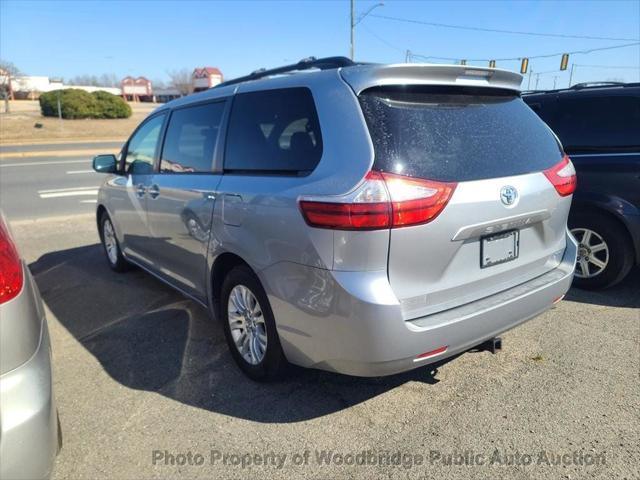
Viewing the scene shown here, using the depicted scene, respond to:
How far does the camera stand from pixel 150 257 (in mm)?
4359

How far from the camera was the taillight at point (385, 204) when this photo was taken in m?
2.17

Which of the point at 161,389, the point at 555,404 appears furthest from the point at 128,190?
the point at 555,404

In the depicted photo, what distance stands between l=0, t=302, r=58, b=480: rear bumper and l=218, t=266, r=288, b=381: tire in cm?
118

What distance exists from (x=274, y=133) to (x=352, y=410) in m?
1.69

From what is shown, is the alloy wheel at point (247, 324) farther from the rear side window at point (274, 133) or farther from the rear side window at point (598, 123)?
the rear side window at point (598, 123)

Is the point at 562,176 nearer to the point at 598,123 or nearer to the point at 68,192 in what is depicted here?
the point at 598,123

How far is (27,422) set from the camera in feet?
5.79

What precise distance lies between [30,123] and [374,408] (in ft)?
125

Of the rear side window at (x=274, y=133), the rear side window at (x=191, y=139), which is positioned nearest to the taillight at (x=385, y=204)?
the rear side window at (x=274, y=133)

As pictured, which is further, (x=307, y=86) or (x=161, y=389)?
(x=161, y=389)

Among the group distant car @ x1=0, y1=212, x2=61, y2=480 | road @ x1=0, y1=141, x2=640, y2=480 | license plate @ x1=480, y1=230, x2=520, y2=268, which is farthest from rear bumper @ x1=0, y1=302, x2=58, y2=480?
license plate @ x1=480, y1=230, x2=520, y2=268

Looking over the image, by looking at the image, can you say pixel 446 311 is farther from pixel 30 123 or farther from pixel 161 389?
pixel 30 123

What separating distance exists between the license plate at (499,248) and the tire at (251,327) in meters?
1.21

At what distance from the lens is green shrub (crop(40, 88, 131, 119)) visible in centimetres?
3650
